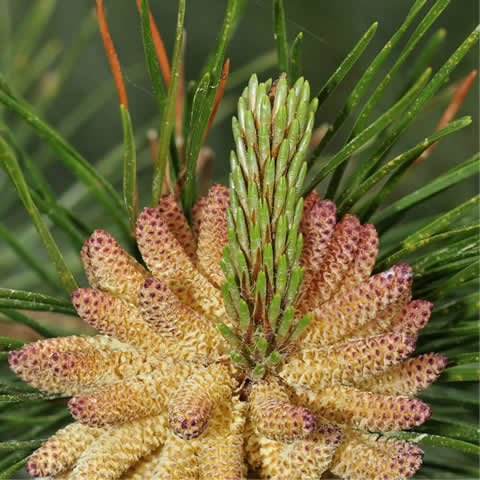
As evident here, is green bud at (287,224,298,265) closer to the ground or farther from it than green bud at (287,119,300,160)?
closer to the ground

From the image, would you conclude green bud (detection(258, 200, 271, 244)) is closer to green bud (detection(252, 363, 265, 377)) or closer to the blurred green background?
green bud (detection(252, 363, 265, 377))

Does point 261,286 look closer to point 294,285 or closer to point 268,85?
point 294,285

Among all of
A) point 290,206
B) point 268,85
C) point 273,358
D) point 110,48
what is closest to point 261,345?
point 273,358

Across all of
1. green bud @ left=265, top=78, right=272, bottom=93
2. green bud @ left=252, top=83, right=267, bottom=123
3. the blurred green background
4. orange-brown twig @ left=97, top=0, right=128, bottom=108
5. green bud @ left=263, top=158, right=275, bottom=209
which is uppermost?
the blurred green background

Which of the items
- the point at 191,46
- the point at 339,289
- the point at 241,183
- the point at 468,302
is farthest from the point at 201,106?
the point at 191,46

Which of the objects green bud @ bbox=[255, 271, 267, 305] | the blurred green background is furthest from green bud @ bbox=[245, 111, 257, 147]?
the blurred green background

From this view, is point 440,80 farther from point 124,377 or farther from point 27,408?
point 27,408
